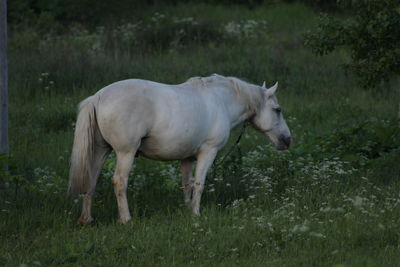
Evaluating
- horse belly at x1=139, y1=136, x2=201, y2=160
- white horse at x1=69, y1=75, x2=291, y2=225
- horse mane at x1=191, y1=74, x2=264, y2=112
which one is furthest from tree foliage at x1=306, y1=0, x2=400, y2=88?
horse belly at x1=139, y1=136, x2=201, y2=160

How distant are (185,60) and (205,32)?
3256mm

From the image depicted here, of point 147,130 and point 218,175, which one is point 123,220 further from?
point 218,175

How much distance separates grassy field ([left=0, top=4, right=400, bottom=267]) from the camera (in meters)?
6.32

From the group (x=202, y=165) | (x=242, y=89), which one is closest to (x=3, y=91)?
(x=202, y=165)

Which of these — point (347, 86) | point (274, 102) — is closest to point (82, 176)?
point (274, 102)

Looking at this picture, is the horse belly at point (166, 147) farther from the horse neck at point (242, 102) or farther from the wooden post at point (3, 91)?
the wooden post at point (3, 91)

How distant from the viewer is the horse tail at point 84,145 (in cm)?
723

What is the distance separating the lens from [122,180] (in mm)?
7312

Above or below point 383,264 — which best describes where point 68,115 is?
below

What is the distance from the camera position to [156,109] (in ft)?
24.0

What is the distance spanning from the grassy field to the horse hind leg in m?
0.16

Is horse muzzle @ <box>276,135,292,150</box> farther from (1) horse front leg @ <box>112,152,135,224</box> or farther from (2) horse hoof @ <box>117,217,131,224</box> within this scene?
(2) horse hoof @ <box>117,217,131,224</box>

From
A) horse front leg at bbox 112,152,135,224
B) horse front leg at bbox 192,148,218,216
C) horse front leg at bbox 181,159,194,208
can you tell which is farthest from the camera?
horse front leg at bbox 181,159,194,208

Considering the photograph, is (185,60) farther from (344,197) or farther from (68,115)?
(344,197)
